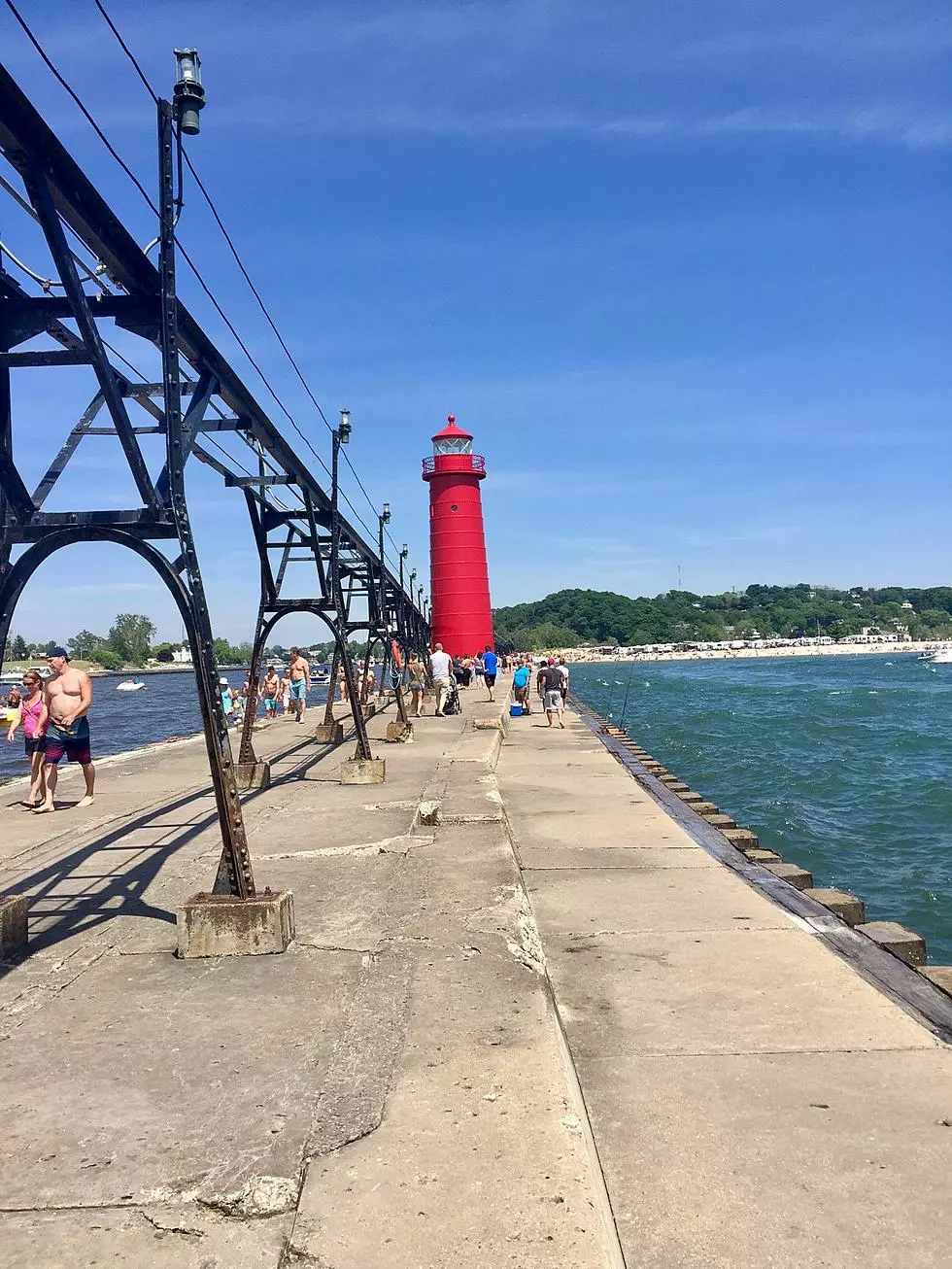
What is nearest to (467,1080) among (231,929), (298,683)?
(231,929)

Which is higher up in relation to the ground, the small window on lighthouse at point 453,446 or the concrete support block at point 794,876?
the small window on lighthouse at point 453,446

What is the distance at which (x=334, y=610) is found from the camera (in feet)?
40.1

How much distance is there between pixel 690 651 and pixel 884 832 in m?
160

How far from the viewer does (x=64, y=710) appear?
29.8ft

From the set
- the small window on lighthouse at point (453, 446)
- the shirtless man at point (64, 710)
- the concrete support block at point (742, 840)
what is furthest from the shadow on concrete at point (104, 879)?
the small window on lighthouse at point (453, 446)

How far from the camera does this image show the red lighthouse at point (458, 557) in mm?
44906

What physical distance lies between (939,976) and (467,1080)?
8.70 feet

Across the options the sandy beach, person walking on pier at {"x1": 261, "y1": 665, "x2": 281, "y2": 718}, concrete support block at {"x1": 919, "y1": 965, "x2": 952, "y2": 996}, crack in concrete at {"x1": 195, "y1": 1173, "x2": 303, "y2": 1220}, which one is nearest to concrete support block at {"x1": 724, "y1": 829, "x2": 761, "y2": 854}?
concrete support block at {"x1": 919, "y1": 965, "x2": 952, "y2": 996}

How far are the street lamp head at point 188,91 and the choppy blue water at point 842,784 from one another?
900cm

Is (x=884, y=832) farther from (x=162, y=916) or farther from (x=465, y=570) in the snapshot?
(x=465, y=570)

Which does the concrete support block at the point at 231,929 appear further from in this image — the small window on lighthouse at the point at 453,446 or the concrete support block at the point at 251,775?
the small window on lighthouse at the point at 453,446

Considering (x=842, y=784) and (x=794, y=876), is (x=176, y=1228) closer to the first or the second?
(x=794, y=876)

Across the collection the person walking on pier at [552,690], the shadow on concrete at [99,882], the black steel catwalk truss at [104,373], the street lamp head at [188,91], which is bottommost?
the shadow on concrete at [99,882]

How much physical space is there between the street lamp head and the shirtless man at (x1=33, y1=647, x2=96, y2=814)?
509 cm
